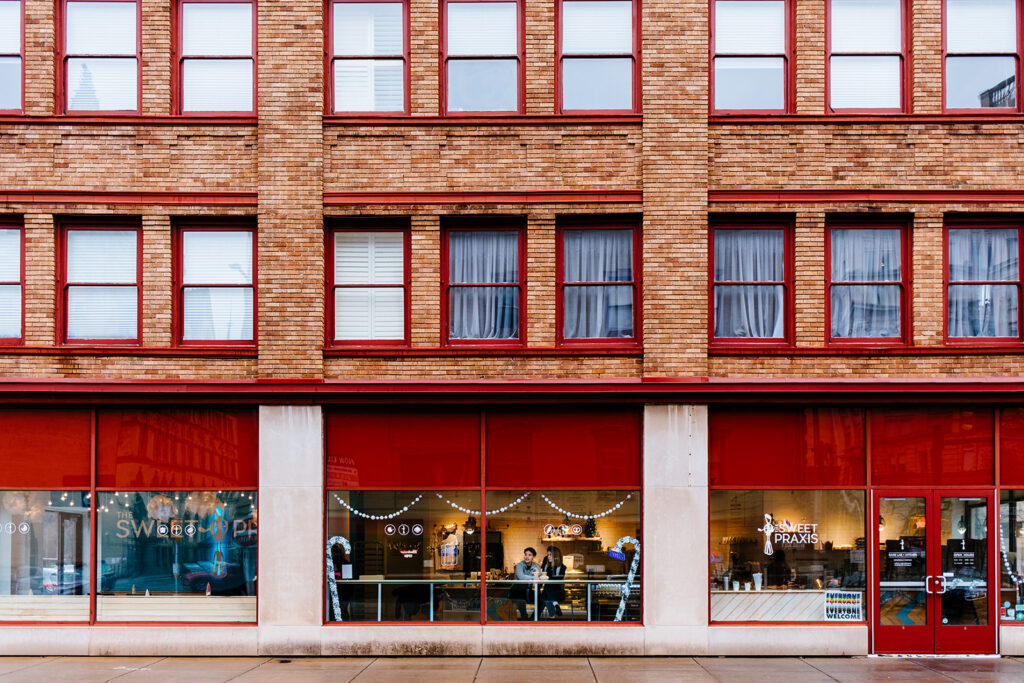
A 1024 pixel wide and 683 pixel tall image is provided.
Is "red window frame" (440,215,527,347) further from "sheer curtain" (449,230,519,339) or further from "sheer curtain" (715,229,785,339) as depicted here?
"sheer curtain" (715,229,785,339)

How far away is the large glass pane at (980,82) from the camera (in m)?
13.7

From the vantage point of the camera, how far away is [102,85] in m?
13.8

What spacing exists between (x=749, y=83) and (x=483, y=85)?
4.15 m

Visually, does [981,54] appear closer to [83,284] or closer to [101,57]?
[101,57]

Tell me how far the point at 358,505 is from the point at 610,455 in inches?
154

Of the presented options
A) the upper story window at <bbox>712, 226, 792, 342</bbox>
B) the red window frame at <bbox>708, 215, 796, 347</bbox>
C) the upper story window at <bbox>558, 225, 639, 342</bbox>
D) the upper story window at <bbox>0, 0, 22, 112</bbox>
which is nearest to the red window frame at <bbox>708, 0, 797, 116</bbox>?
the red window frame at <bbox>708, 215, 796, 347</bbox>

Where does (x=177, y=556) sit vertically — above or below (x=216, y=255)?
below

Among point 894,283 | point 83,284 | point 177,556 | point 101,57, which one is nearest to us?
point 177,556

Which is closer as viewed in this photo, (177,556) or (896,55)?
(177,556)

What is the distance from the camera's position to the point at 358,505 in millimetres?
13430

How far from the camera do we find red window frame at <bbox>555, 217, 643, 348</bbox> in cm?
1358

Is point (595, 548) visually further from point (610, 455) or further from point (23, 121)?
point (23, 121)

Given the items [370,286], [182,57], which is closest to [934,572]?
[370,286]

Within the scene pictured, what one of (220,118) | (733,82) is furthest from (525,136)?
(220,118)
